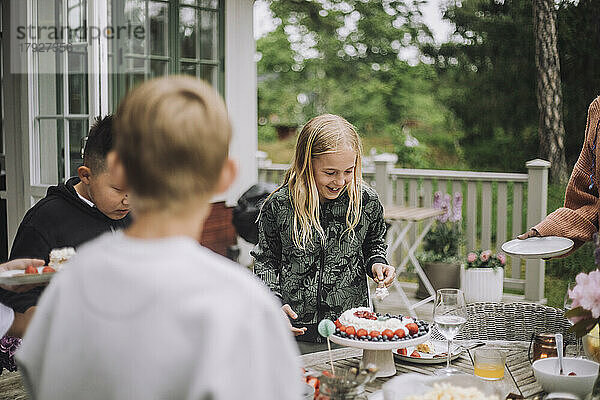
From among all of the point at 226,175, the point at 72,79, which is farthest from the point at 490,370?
the point at 72,79

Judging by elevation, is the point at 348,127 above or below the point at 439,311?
above

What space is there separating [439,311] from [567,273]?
4048 millimetres

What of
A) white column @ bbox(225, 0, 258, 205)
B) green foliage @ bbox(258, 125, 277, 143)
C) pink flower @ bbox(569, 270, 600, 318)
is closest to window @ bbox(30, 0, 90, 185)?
white column @ bbox(225, 0, 258, 205)

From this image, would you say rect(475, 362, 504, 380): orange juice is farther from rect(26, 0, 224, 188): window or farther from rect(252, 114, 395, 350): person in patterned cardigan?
rect(26, 0, 224, 188): window

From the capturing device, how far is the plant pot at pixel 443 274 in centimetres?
523

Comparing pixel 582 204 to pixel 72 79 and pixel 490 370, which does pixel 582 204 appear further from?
pixel 72 79

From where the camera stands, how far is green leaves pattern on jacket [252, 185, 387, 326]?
7.37ft

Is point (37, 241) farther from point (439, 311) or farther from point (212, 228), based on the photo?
point (212, 228)

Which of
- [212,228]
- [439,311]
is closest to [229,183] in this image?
[439,311]

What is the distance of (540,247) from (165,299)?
1.39 metres

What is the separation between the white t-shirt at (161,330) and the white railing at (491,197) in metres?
4.73

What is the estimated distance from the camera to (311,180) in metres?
2.24

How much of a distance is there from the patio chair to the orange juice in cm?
39

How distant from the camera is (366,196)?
7.61ft
